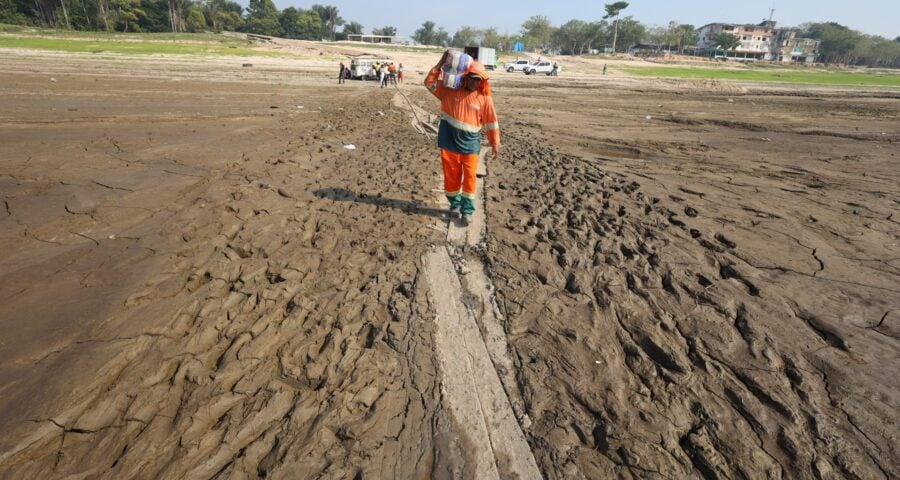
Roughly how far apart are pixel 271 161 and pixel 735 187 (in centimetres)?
743

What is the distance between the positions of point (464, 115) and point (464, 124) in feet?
0.33

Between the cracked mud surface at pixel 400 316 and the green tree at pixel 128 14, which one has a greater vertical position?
the green tree at pixel 128 14

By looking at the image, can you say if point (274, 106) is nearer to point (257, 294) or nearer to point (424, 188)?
point (424, 188)

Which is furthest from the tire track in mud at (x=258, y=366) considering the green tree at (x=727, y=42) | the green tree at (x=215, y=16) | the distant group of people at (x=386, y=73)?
the green tree at (x=727, y=42)

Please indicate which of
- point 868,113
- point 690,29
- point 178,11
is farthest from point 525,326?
point 690,29

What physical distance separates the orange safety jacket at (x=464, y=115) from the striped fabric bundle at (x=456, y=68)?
75 mm

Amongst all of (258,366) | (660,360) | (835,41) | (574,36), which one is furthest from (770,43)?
(258,366)

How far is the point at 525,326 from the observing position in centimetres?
307

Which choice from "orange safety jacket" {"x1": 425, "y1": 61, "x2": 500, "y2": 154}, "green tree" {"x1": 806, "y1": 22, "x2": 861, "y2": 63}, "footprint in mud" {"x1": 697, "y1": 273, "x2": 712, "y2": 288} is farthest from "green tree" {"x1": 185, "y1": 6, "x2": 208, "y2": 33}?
"green tree" {"x1": 806, "y1": 22, "x2": 861, "y2": 63}

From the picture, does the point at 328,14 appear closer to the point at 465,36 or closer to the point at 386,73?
the point at 465,36

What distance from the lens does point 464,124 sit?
435 centimetres

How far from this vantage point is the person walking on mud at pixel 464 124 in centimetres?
434

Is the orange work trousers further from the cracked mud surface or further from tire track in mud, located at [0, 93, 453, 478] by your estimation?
tire track in mud, located at [0, 93, 453, 478]

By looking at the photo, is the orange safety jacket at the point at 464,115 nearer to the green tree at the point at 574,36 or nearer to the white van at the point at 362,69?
the white van at the point at 362,69
